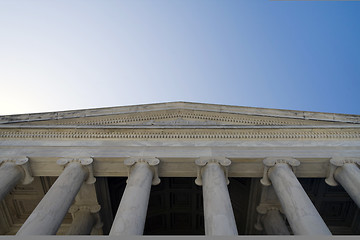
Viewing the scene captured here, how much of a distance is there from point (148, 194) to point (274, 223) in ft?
27.3

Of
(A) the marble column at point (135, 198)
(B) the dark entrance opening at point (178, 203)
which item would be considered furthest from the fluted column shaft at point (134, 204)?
(B) the dark entrance opening at point (178, 203)

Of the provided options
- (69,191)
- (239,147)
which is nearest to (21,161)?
(69,191)

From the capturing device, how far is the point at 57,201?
499 inches

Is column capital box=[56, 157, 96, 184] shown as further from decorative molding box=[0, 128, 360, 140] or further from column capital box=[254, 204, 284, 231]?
column capital box=[254, 204, 284, 231]

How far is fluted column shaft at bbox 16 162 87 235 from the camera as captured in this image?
36.9 ft

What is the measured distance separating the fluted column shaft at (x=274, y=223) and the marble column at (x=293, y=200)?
11.0ft

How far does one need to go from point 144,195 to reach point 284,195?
21.1 ft

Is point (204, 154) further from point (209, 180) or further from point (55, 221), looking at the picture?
point (55, 221)

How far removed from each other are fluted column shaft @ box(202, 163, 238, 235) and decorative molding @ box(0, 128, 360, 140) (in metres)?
2.87

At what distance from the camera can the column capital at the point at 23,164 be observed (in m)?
15.2

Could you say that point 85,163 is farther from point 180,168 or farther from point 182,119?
point 182,119

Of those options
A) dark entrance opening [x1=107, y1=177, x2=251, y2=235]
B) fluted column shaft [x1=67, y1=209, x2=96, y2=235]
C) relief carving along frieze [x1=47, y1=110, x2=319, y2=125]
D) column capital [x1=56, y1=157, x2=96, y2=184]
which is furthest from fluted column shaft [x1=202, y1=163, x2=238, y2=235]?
fluted column shaft [x1=67, y1=209, x2=96, y2=235]

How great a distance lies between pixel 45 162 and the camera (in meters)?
15.8

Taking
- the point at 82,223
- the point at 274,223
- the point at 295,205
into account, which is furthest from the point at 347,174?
the point at 82,223
